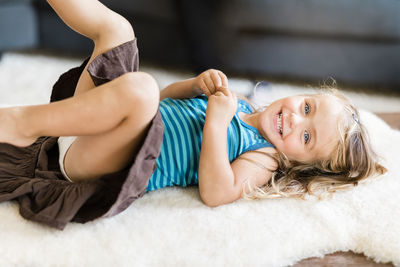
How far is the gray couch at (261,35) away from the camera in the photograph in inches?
68.2

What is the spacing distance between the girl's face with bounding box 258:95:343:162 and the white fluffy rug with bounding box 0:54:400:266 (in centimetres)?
12

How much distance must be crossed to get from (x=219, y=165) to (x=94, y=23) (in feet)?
1.40

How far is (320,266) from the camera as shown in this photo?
0.86m

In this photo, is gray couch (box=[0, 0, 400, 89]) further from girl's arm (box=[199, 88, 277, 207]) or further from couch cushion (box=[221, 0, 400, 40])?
girl's arm (box=[199, 88, 277, 207])

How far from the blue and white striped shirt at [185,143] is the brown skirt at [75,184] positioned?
0.31ft

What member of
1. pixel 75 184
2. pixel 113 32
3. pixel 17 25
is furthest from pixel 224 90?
pixel 17 25

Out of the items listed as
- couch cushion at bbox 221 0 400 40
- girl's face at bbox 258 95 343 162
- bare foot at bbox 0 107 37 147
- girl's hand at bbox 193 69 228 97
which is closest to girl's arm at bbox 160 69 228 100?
girl's hand at bbox 193 69 228 97

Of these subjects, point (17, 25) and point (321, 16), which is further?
point (17, 25)

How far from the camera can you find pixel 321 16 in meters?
1.73

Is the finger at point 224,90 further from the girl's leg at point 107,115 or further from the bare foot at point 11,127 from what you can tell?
the bare foot at point 11,127

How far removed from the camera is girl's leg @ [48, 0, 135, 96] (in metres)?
0.99

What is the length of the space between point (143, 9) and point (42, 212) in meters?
1.21

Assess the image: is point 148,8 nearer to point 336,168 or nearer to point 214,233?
point 336,168

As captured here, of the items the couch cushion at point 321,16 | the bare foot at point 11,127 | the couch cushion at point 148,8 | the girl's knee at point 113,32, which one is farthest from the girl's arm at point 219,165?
the couch cushion at point 148,8
